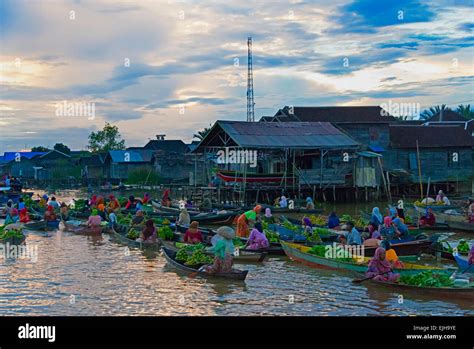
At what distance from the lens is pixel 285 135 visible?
3272 centimetres

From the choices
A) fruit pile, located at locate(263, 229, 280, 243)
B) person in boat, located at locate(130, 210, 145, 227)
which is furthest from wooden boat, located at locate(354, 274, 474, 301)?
person in boat, located at locate(130, 210, 145, 227)

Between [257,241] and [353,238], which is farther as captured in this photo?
[257,241]

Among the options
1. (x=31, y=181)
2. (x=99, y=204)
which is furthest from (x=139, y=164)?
(x=99, y=204)

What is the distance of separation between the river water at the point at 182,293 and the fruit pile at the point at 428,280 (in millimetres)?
250

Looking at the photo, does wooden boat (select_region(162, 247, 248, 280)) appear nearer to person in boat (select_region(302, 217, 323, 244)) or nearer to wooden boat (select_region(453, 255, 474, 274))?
person in boat (select_region(302, 217, 323, 244))

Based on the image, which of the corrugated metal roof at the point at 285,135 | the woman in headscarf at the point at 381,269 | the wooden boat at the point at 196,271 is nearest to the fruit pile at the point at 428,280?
the woman in headscarf at the point at 381,269

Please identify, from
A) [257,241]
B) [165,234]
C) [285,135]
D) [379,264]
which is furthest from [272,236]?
[285,135]

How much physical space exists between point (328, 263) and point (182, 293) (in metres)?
3.40

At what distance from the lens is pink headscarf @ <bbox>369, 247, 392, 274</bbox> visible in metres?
12.3

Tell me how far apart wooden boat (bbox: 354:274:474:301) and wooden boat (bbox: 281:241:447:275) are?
368 millimetres

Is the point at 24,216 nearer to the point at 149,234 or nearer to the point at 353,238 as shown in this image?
the point at 149,234

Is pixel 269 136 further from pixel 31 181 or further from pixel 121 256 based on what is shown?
pixel 31 181

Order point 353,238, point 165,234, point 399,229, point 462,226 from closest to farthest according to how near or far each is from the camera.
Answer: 1. point 353,238
2. point 399,229
3. point 165,234
4. point 462,226

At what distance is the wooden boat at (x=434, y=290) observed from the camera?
11125 millimetres
